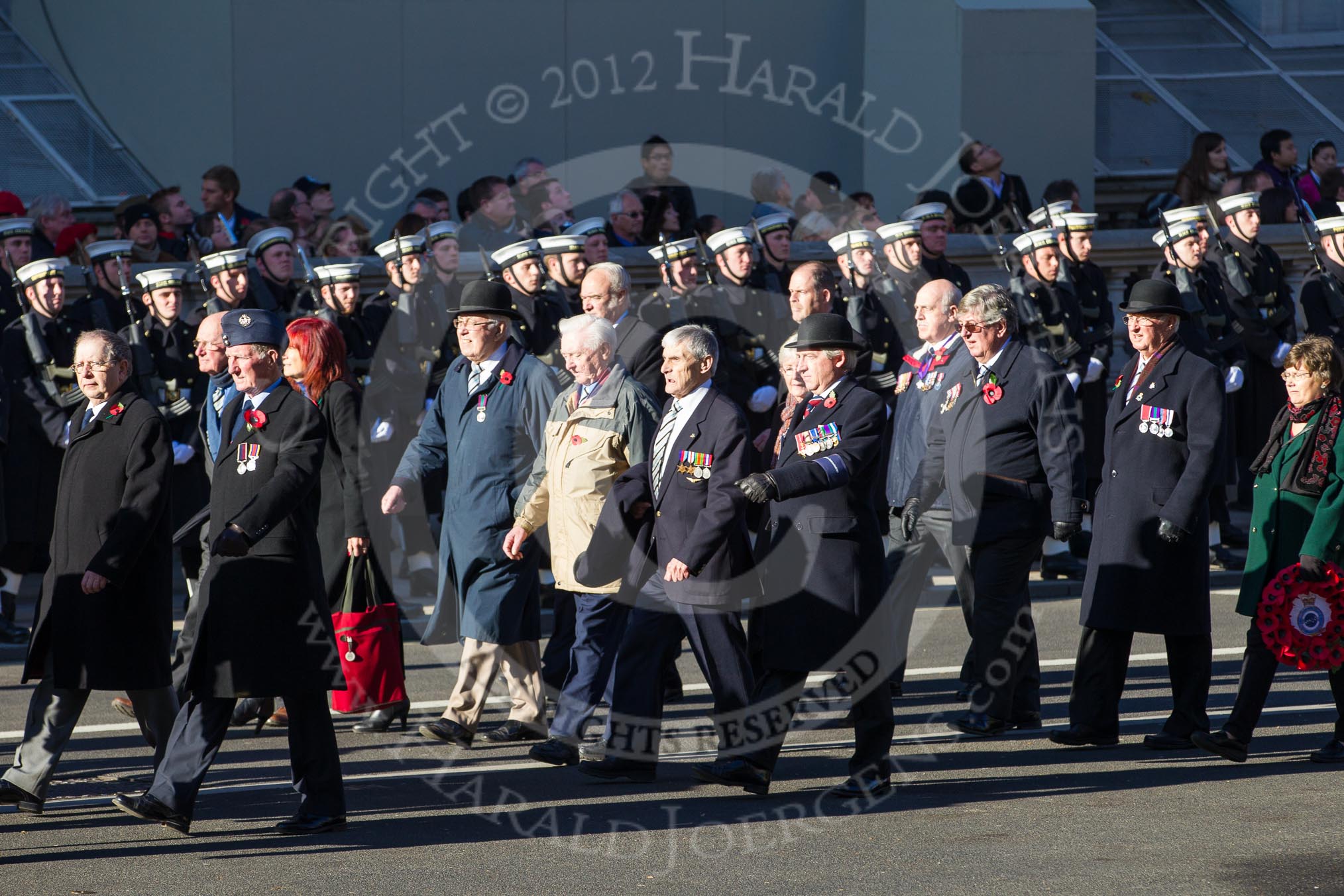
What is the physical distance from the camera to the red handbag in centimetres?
859

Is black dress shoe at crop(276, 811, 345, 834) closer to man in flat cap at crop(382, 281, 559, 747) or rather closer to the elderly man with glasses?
man in flat cap at crop(382, 281, 559, 747)

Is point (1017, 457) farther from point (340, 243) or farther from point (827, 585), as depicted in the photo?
point (340, 243)

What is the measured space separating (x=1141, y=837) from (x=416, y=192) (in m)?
13.5

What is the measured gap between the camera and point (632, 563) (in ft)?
25.7

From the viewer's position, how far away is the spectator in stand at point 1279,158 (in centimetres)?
1645

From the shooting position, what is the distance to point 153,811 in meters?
6.64

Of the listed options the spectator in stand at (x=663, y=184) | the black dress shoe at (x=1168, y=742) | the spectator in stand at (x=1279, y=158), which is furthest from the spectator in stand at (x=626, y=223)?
the black dress shoe at (x=1168, y=742)

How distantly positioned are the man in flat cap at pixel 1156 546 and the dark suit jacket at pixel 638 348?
2.45 m

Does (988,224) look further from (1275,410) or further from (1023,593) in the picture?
(1023,593)

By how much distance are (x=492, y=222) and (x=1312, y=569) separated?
8095 millimetres

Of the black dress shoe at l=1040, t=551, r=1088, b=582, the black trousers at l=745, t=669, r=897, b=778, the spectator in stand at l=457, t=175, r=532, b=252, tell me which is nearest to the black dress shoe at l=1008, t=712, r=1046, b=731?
the black trousers at l=745, t=669, r=897, b=778

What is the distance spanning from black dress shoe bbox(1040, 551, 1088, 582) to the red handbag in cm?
546

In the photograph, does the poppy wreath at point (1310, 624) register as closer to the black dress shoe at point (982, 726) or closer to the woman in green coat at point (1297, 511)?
the woman in green coat at point (1297, 511)

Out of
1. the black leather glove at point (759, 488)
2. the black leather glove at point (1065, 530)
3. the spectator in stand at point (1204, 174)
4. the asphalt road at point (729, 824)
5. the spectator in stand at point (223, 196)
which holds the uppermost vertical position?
the spectator in stand at point (1204, 174)
